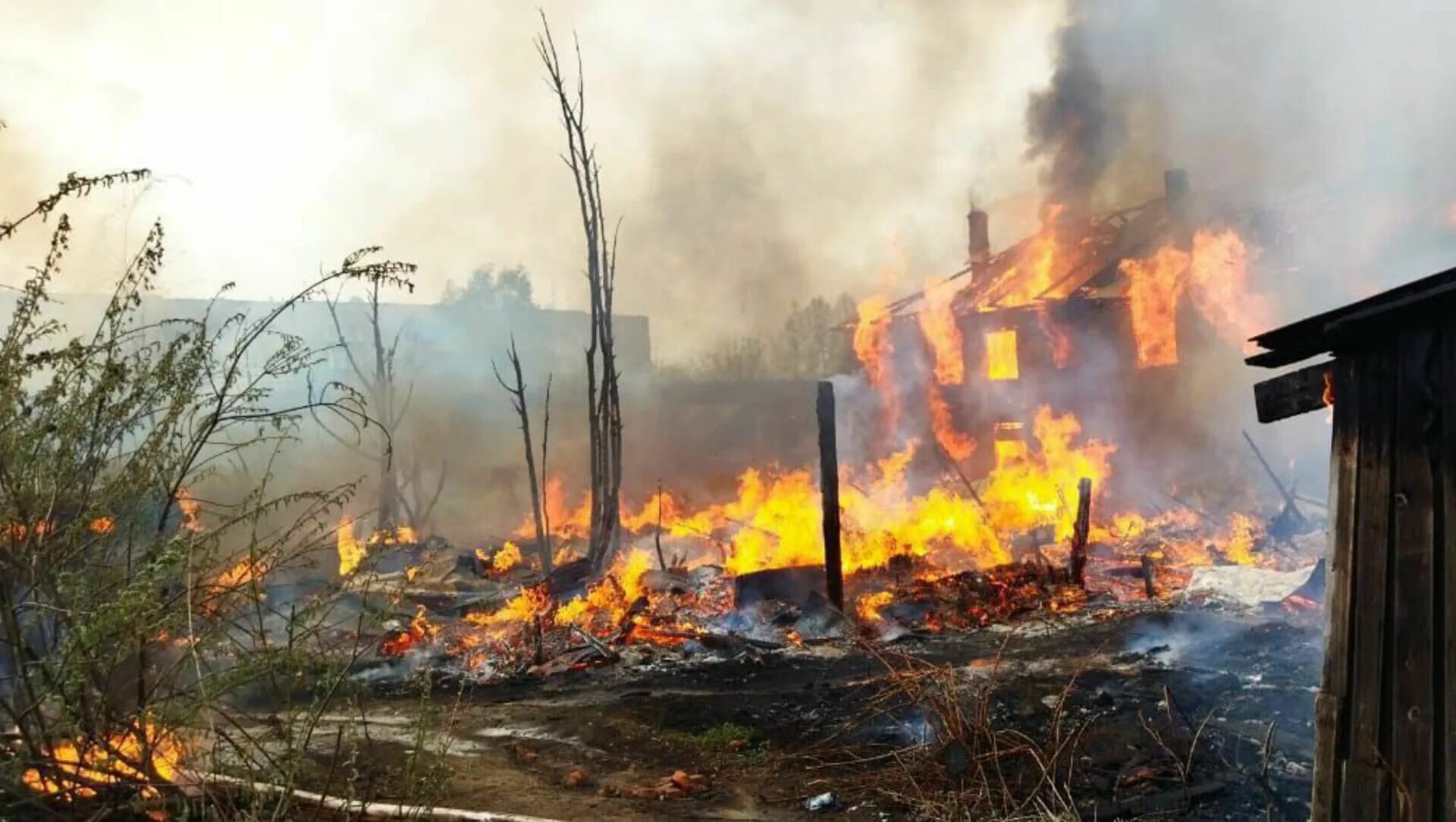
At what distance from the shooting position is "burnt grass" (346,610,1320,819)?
21.6 ft

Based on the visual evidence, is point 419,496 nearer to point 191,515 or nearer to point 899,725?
point 899,725

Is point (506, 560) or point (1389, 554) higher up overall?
point (1389, 554)

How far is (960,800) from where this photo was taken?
607cm

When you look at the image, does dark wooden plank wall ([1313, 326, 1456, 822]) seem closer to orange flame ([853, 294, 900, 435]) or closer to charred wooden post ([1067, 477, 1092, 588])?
charred wooden post ([1067, 477, 1092, 588])

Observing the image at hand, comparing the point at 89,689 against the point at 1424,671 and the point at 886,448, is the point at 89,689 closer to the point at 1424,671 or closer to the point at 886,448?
the point at 1424,671

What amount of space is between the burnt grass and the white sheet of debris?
1240 mm

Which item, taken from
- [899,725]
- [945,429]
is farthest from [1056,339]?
[899,725]

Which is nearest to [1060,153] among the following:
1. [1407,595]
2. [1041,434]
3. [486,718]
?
[1041,434]

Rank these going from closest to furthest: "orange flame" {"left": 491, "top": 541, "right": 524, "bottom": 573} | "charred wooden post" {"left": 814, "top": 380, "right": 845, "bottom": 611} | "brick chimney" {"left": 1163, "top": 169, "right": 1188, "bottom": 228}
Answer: "charred wooden post" {"left": 814, "top": 380, "right": 845, "bottom": 611}, "orange flame" {"left": 491, "top": 541, "right": 524, "bottom": 573}, "brick chimney" {"left": 1163, "top": 169, "right": 1188, "bottom": 228}

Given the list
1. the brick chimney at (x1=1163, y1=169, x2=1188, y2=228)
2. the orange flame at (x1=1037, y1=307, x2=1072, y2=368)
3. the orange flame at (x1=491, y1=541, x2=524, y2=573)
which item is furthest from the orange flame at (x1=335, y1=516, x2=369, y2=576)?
the brick chimney at (x1=1163, y1=169, x2=1188, y2=228)

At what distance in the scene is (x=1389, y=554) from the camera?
13.1 feet

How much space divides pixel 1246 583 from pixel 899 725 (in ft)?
26.6

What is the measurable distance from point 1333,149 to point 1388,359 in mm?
24242

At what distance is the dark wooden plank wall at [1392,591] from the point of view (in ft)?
12.6
